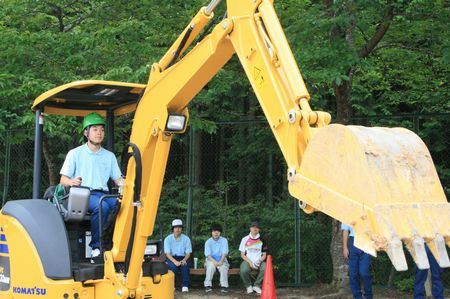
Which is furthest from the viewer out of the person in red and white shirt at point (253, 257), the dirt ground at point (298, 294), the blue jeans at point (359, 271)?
the person in red and white shirt at point (253, 257)

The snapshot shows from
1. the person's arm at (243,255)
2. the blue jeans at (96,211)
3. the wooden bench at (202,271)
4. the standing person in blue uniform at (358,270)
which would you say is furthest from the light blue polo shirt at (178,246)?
the blue jeans at (96,211)

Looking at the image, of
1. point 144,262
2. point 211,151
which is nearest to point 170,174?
point 211,151

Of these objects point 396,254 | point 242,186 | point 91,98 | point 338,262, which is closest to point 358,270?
point 338,262

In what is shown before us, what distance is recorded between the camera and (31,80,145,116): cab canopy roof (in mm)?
6938

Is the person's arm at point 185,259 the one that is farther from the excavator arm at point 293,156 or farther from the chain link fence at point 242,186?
the excavator arm at point 293,156

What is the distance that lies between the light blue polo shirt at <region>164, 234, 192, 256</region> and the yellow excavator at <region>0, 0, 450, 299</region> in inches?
215

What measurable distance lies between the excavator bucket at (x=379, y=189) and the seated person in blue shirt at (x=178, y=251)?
27.5 feet

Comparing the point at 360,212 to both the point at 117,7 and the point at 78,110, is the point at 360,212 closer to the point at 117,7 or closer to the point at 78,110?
the point at 78,110

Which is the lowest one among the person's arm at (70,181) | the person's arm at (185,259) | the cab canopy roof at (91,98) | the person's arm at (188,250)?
the person's arm at (185,259)

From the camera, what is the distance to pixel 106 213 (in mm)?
6602

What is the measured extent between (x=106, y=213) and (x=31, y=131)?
8.66 metres

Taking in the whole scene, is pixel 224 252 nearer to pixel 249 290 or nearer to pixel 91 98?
pixel 249 290

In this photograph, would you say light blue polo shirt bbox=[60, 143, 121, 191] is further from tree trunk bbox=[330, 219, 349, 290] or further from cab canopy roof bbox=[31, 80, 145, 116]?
tree trunk bbox=[330, 219, 349, 290]

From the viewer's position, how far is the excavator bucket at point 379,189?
13.4ft
